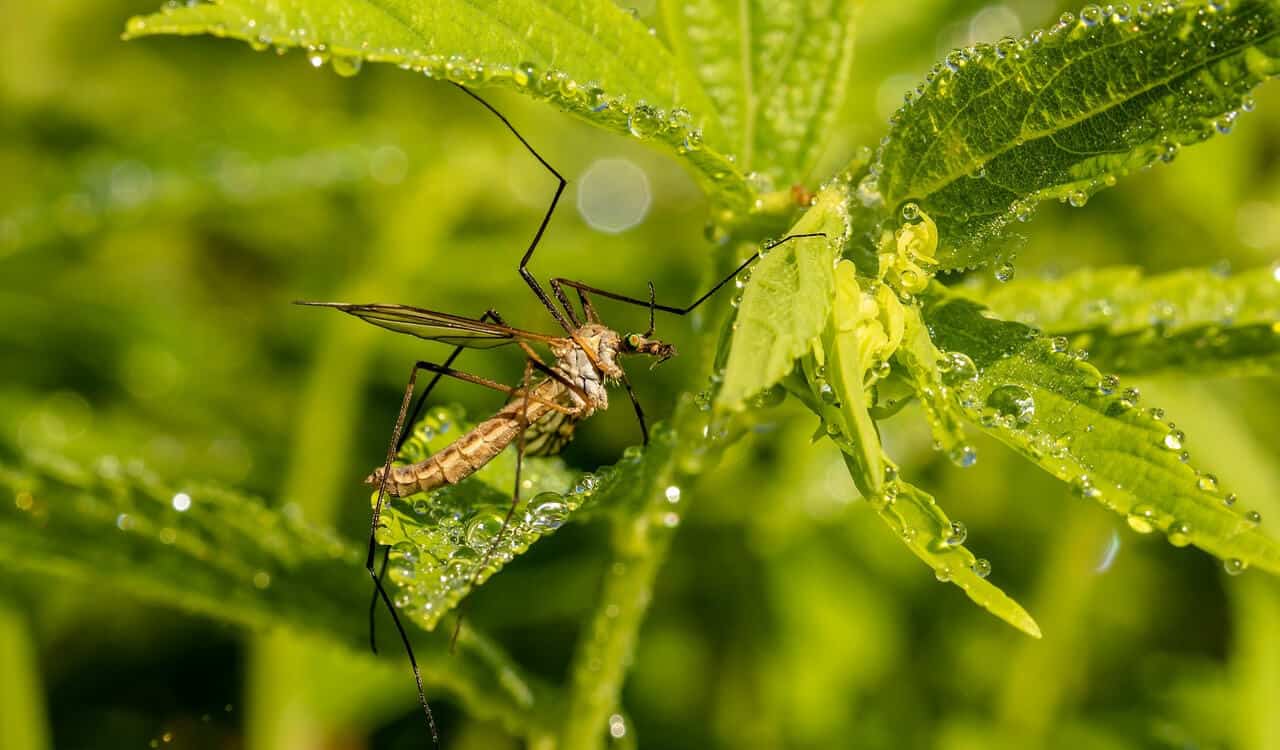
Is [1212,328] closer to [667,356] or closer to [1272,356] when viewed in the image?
[1272,356]

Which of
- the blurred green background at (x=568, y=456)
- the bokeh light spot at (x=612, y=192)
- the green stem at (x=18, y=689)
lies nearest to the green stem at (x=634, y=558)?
the blurred green background at (x=568, y=456)

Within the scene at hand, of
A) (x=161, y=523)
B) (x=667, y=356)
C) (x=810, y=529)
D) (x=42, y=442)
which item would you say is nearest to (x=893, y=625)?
(x=810, y=529)

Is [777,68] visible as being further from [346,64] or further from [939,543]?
[939,543]

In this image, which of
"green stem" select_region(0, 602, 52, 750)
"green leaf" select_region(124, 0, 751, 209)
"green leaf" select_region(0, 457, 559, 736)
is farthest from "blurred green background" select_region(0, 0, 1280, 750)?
"green leaf" select_region(124, 0, 751, 209)

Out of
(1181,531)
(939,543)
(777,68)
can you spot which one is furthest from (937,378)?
(777,68)

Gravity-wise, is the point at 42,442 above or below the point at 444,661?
below

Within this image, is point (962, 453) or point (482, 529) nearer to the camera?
point (962, 453)
